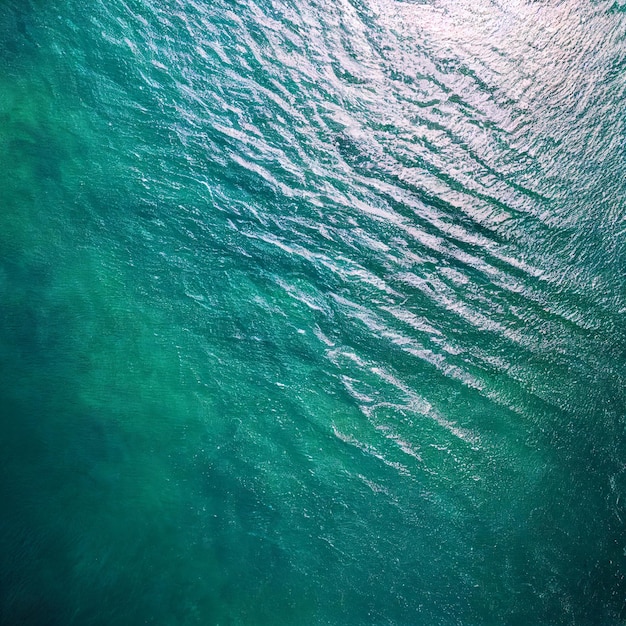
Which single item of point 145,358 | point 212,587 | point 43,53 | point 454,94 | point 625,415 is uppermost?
point 454,94

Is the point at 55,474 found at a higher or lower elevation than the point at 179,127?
lower

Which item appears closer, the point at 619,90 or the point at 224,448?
the point at 224,448

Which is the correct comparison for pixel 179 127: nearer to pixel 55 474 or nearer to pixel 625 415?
pixel 55 474

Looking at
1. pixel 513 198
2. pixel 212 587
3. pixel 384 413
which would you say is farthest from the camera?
pixel 513 198

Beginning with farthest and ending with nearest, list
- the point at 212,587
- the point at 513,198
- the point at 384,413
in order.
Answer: the point at 513,198 < the point at 384,413 < the point at 212,587

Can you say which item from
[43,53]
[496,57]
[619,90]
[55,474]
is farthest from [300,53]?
[55,474]

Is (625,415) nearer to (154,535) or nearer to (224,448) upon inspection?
(224,448)

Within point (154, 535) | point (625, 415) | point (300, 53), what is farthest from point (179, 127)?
point (625, 415)
